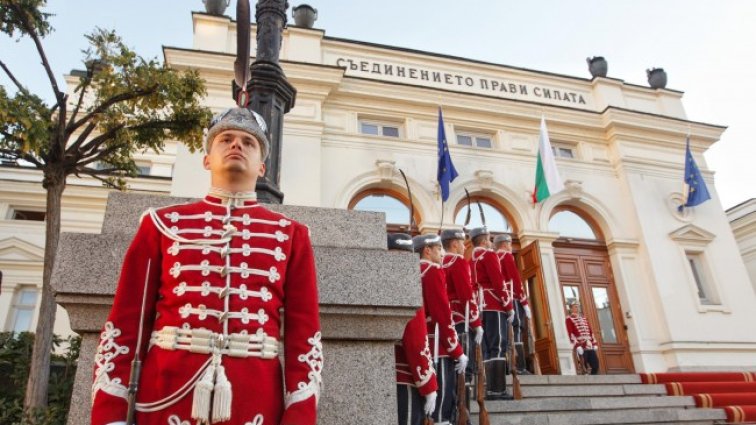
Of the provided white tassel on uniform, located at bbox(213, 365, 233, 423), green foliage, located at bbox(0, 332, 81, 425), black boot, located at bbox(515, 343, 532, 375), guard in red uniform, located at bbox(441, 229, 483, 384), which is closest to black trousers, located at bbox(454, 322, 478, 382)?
guard in red uniform, located at bbox(441, 229, 483, 384)

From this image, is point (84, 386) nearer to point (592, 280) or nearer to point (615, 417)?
point (615, 417)

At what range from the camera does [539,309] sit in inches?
448

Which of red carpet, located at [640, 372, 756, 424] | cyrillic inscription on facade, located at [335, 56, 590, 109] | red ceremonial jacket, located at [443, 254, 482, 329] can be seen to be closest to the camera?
red ceremonial jacket, located at [443, 254, 482, 329]

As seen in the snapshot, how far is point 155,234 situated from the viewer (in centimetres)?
197

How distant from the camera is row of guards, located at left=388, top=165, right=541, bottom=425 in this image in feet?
11.5

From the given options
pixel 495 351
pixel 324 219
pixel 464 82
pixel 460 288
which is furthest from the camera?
pixel 464 82

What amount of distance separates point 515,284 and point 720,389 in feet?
17.7

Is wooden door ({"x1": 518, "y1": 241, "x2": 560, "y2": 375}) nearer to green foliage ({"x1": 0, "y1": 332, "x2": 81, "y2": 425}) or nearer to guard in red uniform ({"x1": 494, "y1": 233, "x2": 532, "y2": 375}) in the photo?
guard in red uniform ({"x1": 494, "y1": 233, "x2": 532, "y2": 375})

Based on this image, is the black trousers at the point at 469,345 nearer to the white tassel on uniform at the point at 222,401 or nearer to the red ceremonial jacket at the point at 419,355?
the red ceremonial jacket at the point at 419,355

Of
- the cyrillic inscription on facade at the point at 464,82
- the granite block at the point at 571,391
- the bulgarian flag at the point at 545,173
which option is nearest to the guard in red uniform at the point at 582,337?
the granite block at the point at 571,391

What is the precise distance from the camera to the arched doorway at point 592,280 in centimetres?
1185

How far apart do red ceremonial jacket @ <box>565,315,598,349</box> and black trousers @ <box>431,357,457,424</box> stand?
741cm

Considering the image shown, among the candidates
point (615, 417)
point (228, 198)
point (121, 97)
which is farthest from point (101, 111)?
point (615, 417)

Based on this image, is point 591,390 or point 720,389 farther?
point 720,389
